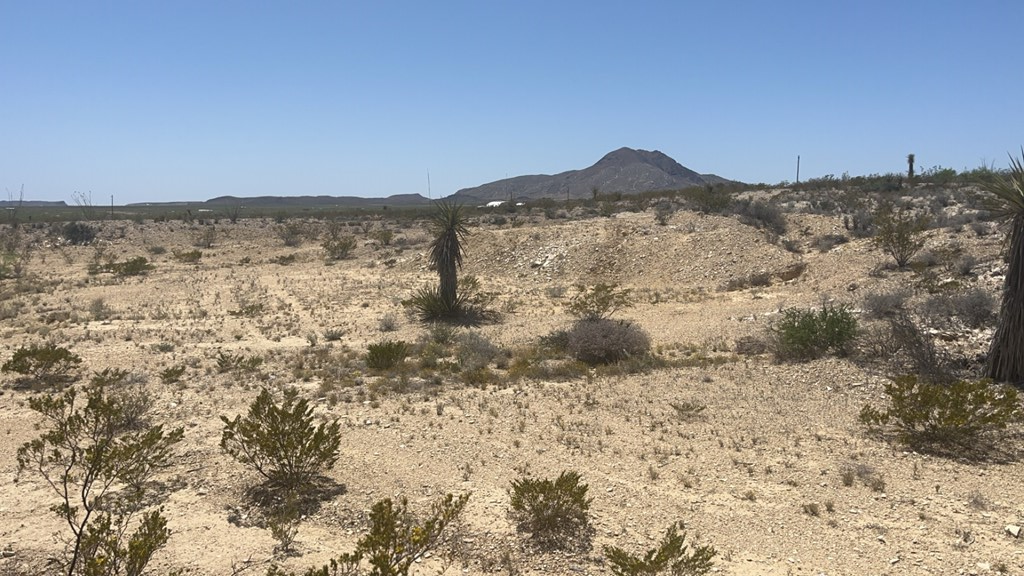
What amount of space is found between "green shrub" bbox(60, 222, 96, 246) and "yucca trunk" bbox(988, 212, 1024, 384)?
136 ft

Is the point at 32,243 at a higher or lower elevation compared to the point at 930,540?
higher

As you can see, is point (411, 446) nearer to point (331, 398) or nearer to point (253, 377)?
point (331, 398)

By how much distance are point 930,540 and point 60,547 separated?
7.23m

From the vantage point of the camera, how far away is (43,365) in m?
10.5

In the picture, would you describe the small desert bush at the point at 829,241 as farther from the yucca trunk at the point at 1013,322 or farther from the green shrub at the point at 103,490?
the green shrub at the point at 103,490

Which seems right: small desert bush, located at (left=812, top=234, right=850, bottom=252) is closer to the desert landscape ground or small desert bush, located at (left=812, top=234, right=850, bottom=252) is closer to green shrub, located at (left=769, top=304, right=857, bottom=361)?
the desert landscape ground

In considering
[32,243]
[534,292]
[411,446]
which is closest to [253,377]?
[411,446]

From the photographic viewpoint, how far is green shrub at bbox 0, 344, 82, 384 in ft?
33.9

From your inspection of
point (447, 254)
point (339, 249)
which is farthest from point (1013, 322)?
point (339, 249)

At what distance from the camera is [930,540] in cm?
509

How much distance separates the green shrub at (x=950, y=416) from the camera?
22.4 ft

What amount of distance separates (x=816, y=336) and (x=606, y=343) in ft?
11.6

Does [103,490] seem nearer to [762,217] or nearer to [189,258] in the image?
[762,217]

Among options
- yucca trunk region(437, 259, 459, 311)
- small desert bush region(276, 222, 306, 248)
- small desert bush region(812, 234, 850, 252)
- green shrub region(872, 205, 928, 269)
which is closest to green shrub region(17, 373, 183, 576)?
yucca trunk region(437, 259, 459, 311)
